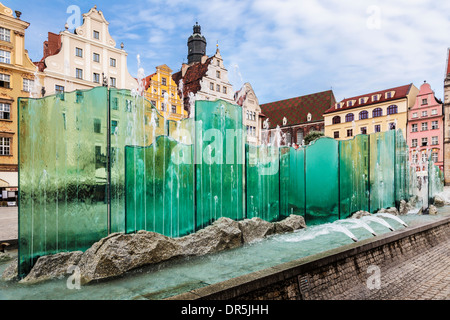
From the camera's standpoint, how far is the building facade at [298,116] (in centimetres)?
5281

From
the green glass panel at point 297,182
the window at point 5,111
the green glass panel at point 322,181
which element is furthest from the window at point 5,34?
the green glass panel at point 322,181

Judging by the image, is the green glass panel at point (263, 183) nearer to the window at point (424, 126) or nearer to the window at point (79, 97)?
the window at point (79, 97)

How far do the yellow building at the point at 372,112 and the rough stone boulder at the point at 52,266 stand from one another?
39747 mm

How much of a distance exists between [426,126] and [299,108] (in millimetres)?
20545

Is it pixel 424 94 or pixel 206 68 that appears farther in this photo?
pixel 424 94

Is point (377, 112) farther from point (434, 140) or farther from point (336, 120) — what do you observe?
point (434, 140)

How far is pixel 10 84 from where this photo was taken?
20.7 m

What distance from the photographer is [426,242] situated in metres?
8.67

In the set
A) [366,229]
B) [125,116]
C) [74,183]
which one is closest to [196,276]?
[74,183]

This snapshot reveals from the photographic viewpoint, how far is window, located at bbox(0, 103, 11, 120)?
66.7 ft

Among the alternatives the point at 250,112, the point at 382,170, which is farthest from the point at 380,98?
the point at 382,170

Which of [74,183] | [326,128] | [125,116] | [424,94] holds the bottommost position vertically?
[74,183]

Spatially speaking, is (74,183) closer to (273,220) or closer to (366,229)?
(273,220)
